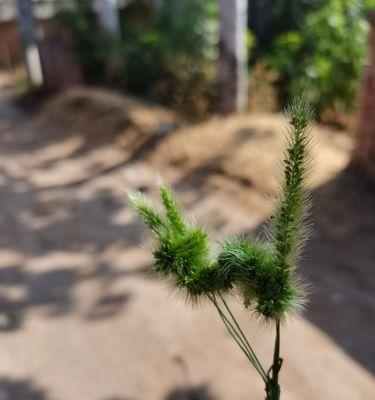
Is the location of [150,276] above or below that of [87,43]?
below

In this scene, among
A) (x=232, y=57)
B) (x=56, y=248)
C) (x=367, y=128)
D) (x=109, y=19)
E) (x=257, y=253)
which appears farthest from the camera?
(x=109, y=19)

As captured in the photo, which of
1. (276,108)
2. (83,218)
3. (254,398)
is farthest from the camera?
(276,108)

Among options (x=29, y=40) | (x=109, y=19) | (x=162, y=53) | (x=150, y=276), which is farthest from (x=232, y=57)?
(x=29, y=40)

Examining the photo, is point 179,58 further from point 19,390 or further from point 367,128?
point 19,390

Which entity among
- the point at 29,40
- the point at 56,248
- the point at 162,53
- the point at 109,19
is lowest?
the point at 56,248

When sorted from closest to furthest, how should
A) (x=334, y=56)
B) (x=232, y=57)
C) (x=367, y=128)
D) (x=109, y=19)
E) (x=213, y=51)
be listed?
(x=367, y=128) → (x=232, y=57) → (x=334, y=56) → (x=213, y=51) → (x=109, y=19)

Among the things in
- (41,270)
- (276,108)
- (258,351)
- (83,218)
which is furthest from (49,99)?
(258,351)

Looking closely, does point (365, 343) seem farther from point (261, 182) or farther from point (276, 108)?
point (276, 108)
